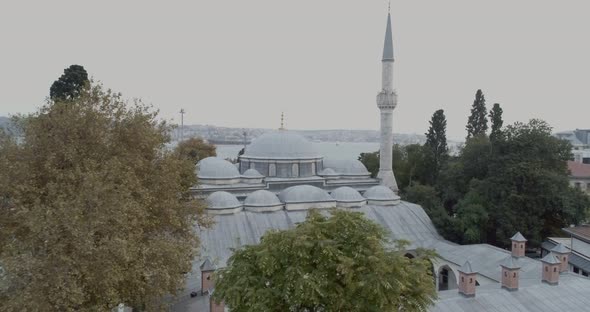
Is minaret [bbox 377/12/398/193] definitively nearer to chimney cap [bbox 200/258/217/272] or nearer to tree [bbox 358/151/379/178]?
tree [bbox 358/151/379/178]

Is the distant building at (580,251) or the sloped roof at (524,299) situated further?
the distant building at (580,251)

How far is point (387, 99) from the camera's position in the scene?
28828 mm

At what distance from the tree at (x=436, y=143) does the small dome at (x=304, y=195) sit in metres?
12.3

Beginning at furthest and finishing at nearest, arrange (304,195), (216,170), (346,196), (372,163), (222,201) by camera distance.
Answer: (372,163), (216,170), (346,196), (304,195), (222,201)

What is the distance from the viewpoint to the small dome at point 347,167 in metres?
Result: 29.8

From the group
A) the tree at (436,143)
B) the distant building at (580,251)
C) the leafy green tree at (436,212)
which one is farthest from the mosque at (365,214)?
the tree at (436,143)

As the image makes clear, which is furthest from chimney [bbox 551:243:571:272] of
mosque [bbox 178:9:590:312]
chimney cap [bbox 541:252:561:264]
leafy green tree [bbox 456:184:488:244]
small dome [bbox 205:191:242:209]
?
small dome [bbox 205:191:242:209]

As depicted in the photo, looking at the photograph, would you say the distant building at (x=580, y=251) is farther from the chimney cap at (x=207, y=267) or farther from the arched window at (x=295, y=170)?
the chimney cap at (x=207, y=267)

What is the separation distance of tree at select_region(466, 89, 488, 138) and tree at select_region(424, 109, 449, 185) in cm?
286

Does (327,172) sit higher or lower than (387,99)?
lower

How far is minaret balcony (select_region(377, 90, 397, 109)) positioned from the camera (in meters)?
28.8

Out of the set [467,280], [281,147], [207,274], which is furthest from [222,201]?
[467,280]

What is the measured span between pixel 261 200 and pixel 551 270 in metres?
12.0

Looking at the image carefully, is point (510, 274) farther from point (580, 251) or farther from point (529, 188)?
point (529, 188)
